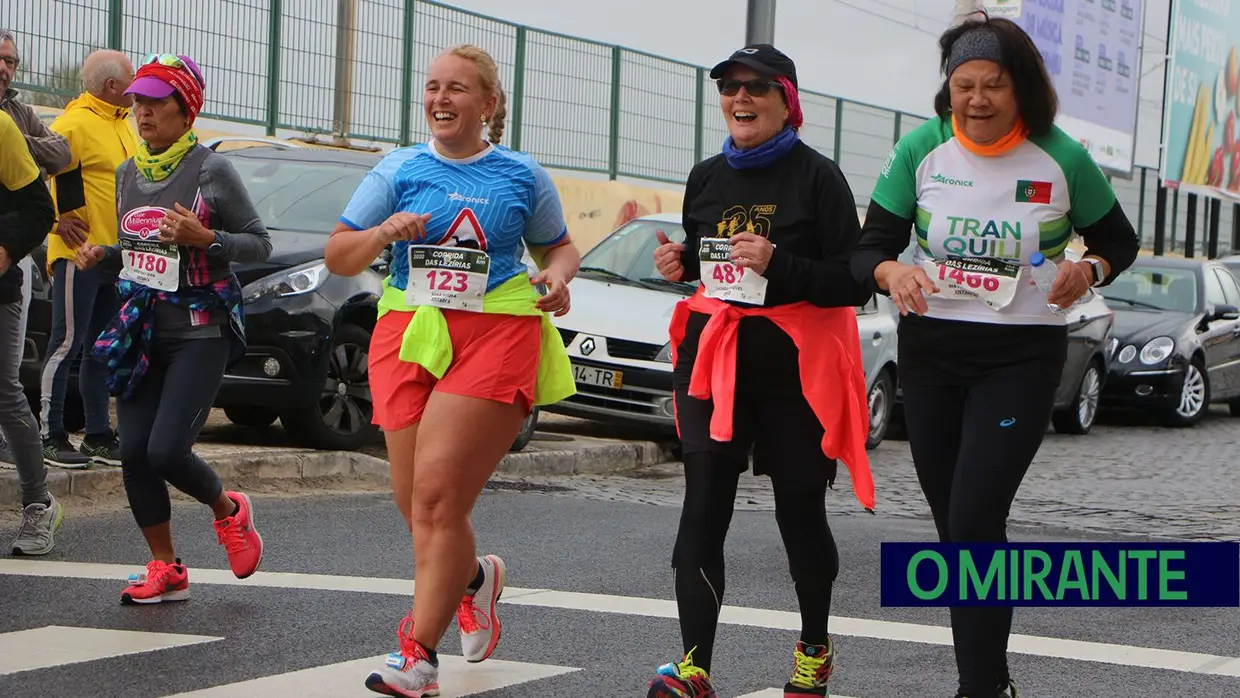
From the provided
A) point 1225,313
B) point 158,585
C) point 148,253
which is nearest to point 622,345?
point 148,253

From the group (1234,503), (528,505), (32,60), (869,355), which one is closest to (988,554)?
(528,505)

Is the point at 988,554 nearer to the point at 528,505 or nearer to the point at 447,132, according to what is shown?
the point at 447,132

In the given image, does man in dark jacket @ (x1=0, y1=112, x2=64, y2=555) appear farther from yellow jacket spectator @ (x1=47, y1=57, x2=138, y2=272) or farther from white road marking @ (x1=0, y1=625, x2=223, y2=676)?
yellow jacket spectator @ (x1=47, y1=57, x2=138, y2=272)

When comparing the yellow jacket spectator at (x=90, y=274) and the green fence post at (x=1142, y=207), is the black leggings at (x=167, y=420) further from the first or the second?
the green fence post at (x=1142, y=207)

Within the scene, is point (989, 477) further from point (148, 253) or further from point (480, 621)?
point (148, 253)

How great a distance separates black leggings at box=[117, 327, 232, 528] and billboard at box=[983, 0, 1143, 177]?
23.5m

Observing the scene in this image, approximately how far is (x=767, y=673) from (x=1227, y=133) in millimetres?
35468

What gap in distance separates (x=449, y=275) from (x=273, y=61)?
12.2 meters

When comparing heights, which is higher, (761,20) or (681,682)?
(761,20)

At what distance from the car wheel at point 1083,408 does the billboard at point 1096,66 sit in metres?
12.8

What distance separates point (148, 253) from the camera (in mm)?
6676

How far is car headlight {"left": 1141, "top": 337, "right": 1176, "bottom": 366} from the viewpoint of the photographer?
58.2 ft

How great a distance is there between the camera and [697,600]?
201 inches

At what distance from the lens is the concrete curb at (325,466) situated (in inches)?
352
